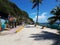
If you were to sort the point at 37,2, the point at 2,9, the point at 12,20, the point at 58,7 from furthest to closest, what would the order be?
the point at 2,9 → the point at 37,2 → the point at 12,20 → the point at 58,7

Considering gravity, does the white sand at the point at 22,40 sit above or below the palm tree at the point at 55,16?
below

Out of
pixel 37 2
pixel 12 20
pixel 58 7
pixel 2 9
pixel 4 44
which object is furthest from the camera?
pixel 2 9

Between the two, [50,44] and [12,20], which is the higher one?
[12,20]

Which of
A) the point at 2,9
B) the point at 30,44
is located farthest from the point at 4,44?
the point at 2,9

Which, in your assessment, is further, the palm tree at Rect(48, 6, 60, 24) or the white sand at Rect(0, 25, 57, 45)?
the palm tree at Rect(48, 6, 60, 24)

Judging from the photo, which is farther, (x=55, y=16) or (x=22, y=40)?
(x=55, y=16)

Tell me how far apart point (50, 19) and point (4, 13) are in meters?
48.9

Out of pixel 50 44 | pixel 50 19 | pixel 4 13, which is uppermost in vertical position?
pixel 4 13

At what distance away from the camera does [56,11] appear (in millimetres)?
25141

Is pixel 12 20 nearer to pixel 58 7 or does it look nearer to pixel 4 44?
pixel 58 7

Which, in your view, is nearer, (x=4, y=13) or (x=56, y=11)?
(x=56, y=11)

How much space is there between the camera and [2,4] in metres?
67.7

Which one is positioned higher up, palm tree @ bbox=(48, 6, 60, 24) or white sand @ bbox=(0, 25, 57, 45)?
palm tree @ bbox=(48, 6, 60, 24)

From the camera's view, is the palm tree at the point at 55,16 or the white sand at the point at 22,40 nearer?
the white sand at the point at 22,40
